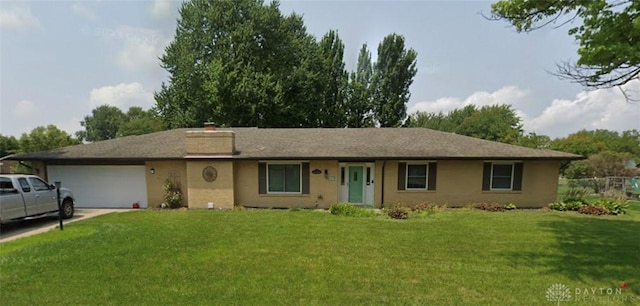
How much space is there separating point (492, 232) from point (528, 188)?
6.17 meters

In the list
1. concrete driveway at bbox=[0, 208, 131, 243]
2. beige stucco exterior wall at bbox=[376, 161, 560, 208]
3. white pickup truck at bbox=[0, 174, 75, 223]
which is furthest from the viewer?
beige stucco exterior wall at bbox=[376, 161, 560, 208]

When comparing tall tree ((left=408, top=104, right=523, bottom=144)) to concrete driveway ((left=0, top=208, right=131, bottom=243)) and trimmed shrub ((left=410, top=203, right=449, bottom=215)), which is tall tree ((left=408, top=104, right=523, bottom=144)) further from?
concrete driveway ((left=0, top=208, right=131, bottom=243))

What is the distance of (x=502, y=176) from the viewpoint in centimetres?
1293

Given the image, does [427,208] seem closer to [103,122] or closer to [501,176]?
[501,176]

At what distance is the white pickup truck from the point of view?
8.27 meters

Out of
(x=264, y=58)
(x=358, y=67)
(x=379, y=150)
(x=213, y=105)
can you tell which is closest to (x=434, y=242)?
(x=379, y=150)

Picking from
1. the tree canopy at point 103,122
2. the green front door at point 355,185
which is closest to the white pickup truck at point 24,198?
the green front door at point 355,185

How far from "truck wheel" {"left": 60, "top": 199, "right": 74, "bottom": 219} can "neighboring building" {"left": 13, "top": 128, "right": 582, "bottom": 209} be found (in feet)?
8.44

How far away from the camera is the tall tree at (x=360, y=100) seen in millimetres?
28609

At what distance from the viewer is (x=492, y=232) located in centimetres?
827

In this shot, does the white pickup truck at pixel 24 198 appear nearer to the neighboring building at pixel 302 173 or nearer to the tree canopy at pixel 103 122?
the neighboring building at pixel 302 173

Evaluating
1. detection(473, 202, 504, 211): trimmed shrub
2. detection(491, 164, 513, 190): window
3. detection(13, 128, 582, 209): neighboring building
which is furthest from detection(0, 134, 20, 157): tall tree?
detection(491, 164, 513, 190): window

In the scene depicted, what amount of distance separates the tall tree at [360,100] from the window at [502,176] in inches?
656

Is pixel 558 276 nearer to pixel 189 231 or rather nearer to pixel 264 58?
pixel 189 231
